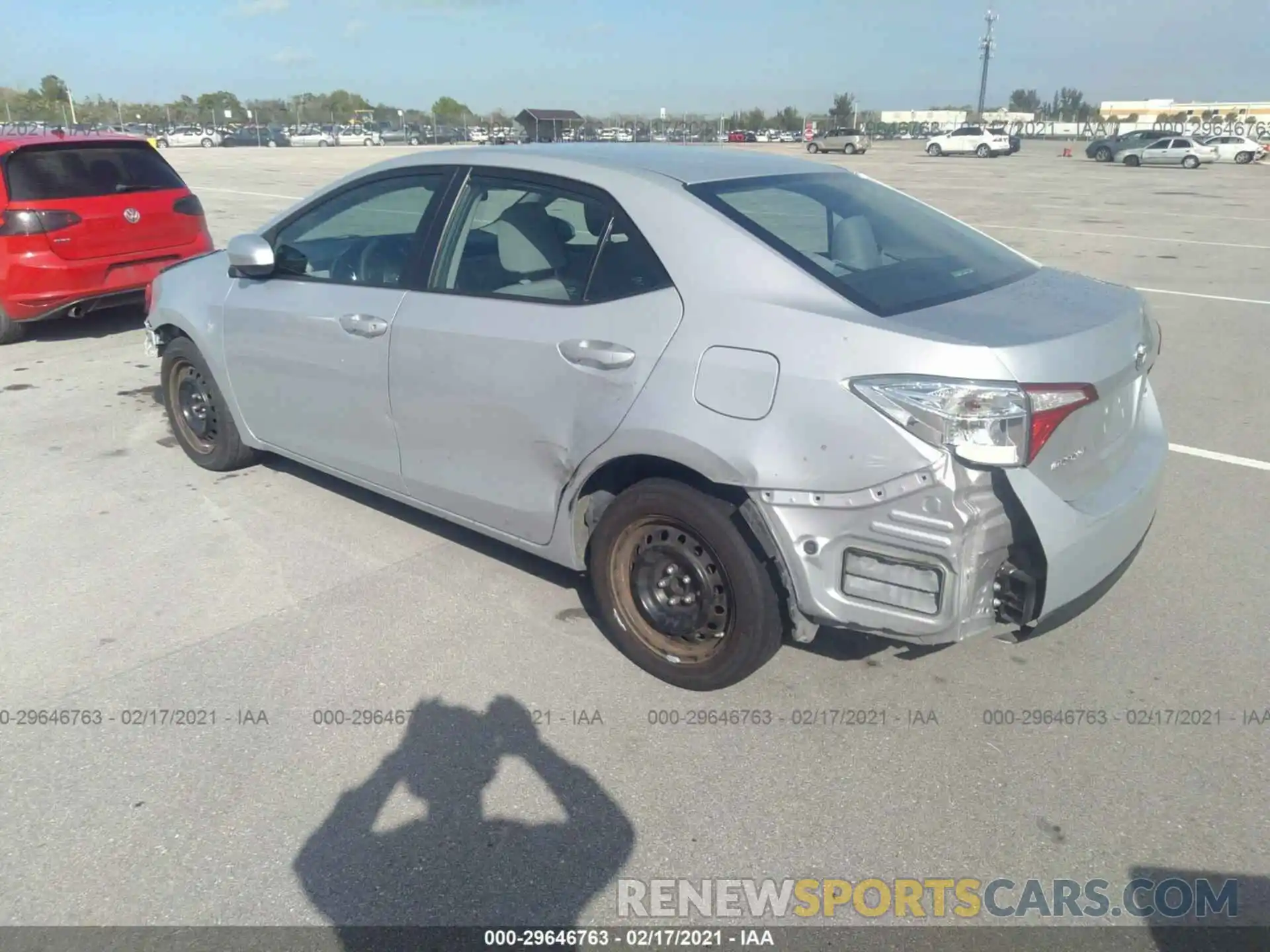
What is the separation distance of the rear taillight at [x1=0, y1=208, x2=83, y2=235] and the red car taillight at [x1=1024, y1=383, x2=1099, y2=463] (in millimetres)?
7693

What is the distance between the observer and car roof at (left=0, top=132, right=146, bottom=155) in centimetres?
762

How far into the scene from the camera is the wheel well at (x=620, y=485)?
3062 mm

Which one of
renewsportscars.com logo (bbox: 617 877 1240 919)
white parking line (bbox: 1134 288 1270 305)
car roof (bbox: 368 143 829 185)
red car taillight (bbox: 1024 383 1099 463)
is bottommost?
renewsportscars.com logo (bbox: 617 877 1240 919)

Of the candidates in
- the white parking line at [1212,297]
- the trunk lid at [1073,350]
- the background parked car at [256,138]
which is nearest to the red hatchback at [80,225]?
the trunk lid at [1073,350]

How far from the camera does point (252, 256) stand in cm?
432

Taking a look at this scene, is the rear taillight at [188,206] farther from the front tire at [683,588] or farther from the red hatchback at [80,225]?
the front tire at [683,588]

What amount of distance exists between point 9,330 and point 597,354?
7386 millimetres

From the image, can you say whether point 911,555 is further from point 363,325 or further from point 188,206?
point 188,206

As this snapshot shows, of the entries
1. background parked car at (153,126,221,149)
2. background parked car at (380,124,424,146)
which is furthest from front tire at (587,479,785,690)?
background parked car at (380,124,424,146)

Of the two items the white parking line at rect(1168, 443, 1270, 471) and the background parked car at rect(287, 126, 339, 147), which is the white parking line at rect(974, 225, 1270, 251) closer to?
the white parking line at rect(1168, 443, 1270, 471)

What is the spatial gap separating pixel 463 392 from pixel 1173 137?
4890 centimetres

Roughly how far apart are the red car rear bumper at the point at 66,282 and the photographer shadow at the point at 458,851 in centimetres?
600

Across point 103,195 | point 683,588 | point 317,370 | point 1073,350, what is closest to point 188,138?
point 103,195

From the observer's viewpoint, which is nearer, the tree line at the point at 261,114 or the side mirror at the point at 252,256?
the side mirror at the point at 252,256
